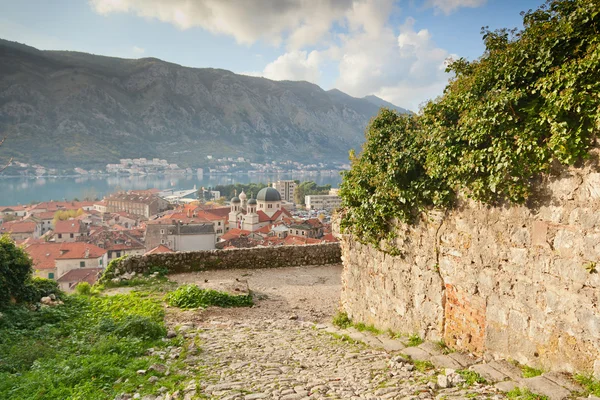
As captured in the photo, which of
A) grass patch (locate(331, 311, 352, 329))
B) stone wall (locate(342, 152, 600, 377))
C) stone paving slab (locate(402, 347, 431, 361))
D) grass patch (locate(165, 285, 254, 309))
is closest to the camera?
stone wall (locate(342, 152, 600, 377))

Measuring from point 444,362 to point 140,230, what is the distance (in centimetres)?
6759

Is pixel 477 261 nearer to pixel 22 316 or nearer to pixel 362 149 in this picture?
pixel 362 149

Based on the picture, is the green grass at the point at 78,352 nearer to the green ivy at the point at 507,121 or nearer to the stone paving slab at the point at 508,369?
the stone paving slab at the point at 508,369

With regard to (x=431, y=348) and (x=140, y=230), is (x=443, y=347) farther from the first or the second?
(x=140, y=230)

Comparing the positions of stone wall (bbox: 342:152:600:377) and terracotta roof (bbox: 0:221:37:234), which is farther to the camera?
terracotta roof (bbox: 0:221:37:234)

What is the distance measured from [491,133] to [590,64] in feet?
3.73

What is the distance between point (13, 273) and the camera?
8.53 m

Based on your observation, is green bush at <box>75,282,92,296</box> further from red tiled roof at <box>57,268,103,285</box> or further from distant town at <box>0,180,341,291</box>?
red tiled roof at <box>57,268,103,285</box>

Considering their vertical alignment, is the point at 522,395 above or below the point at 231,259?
above

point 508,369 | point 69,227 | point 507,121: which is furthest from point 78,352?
point 69,227

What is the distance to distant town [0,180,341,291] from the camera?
40219 millimetres

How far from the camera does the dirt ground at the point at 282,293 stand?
9.31 m

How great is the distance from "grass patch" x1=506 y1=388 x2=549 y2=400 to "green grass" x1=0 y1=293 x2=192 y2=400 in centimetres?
360

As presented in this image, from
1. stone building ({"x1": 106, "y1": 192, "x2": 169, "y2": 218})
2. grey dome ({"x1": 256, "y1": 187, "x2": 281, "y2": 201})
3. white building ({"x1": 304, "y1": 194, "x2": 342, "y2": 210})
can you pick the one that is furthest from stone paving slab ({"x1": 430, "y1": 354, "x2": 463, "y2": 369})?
white building ({"x1": 304, "y1": 194, "x2": 342, "y2": 210})
